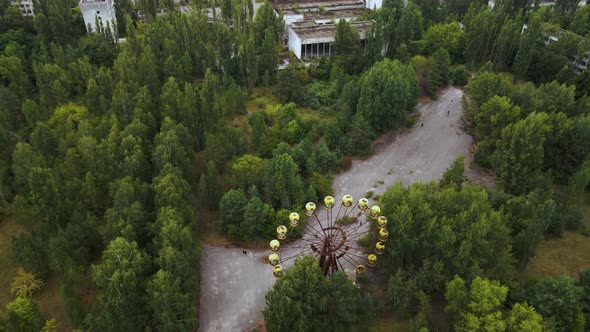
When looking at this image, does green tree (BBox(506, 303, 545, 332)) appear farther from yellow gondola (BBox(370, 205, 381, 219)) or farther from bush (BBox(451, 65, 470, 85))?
bush (BBox(451, 65, 470, 85))

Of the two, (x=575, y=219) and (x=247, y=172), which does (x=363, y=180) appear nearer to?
(x=247, y=172)

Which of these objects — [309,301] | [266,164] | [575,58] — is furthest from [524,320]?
[575,58]

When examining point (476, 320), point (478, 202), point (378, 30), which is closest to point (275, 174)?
point (478, 202)

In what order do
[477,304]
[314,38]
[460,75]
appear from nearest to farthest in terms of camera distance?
[477,304], [460,75], [314,38]

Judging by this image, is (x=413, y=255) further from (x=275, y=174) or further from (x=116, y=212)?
(x=116, y=212)

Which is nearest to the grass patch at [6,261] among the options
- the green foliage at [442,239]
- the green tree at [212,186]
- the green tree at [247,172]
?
the green tree at [212,186]

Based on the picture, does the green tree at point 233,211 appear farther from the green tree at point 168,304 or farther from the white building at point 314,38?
the white building at point 314,38

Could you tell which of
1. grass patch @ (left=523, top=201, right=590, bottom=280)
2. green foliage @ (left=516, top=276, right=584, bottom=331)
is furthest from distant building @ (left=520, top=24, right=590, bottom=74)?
green foliage @ (left=516, top=276, right=584, bottom=331)
